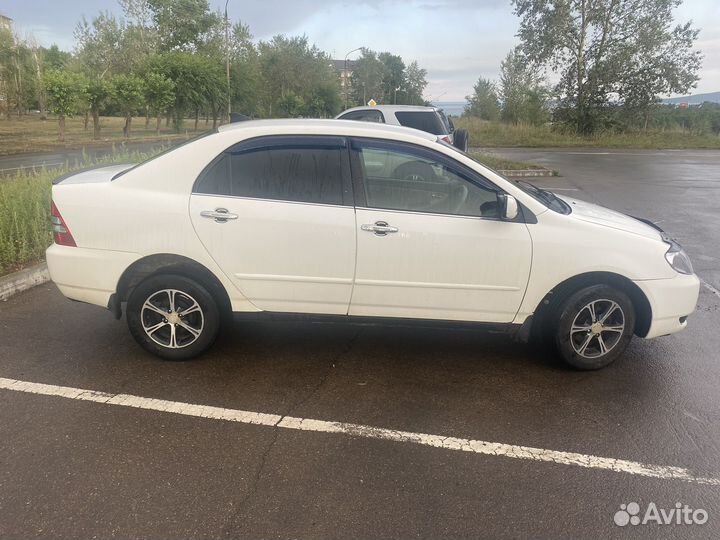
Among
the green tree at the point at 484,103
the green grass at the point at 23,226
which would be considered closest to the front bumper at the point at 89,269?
the green grass at the point at 23,226

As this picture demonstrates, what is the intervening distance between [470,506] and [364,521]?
52 cm

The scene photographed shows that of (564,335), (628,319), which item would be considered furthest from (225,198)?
(628,319)

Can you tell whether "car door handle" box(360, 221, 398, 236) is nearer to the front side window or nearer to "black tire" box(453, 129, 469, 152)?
the front side window

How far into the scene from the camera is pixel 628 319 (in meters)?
3.73

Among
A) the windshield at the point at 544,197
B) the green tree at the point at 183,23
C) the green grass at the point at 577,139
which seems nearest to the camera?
the windshield at the point at 544,197

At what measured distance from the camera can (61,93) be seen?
26094 millimetres

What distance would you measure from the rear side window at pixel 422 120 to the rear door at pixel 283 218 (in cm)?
785

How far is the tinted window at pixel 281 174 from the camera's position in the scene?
3.67 meters

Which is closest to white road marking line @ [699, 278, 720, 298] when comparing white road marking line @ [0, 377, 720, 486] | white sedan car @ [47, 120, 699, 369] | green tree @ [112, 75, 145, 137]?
white sedan car @ [47, 120, 699, 369]

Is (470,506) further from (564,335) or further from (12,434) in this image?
(12,434)

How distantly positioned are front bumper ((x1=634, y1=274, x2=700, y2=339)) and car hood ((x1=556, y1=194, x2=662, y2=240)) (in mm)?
351

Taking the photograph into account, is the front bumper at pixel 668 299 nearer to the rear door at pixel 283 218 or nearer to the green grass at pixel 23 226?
the rear door at pixel 283 218

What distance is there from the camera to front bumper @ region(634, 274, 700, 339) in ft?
12.0

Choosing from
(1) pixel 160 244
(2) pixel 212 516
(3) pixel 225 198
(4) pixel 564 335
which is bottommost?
(2) pixel 212 516
